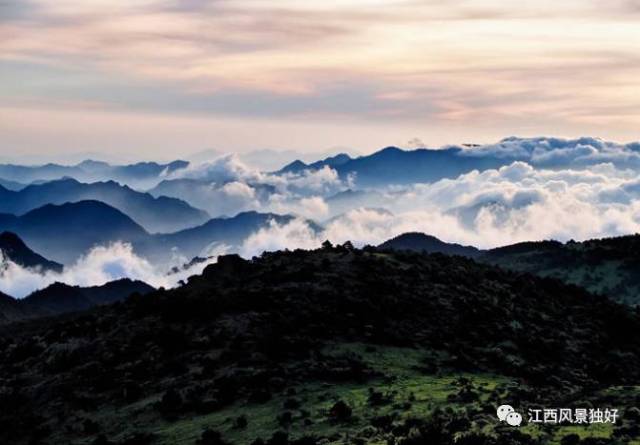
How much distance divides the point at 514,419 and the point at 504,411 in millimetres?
1759

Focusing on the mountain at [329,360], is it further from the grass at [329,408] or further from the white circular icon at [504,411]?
the white circular icon at [504,411]

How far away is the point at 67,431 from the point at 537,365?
43.7m

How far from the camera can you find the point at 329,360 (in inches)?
2768

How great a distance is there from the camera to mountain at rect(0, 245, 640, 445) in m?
52.3

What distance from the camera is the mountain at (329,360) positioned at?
52.3m

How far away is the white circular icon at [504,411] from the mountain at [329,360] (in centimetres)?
123

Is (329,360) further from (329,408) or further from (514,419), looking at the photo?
(514,419)

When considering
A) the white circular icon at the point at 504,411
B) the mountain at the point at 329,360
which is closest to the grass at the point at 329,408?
the mountain at the point at 329,360

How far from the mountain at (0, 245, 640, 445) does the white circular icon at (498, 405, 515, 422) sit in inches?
48.3

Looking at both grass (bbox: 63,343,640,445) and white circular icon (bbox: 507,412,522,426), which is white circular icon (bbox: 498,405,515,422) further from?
grass (bbox: 63,343,640,445)

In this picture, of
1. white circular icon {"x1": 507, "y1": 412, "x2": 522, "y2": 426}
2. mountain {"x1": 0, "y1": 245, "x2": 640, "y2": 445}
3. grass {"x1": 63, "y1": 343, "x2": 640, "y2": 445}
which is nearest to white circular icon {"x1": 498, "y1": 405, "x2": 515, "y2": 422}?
white circular icon {"x1": 507, "y1": 412, "x2": 522, "y2": 426}

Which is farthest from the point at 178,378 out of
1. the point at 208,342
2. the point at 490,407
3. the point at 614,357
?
the point at 614,357

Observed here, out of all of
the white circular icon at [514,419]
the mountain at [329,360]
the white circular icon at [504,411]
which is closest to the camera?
the white circular icon at [514,419]

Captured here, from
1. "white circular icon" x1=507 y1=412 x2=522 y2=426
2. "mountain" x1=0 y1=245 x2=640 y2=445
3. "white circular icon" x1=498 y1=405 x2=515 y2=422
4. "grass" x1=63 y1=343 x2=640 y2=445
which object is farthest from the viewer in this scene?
"mountain" x1=0 y1=245 x2=640 y2=445
